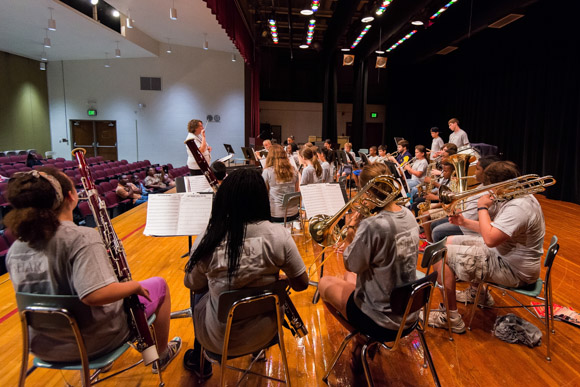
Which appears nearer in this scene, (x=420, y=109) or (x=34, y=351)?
(x=34, y=351)

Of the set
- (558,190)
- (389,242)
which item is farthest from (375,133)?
(389,242)

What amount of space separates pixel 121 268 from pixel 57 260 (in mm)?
396

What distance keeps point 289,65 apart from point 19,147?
10.8 m

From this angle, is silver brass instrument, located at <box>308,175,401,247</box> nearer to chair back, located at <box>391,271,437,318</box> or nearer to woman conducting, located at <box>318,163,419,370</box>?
woman conducting, located at <box>318,163,419,370</box>

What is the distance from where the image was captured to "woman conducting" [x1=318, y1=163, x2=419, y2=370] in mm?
1695

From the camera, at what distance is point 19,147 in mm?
12242

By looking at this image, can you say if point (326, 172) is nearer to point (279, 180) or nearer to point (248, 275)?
point (279, 180)

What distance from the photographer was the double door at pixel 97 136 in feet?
43.0

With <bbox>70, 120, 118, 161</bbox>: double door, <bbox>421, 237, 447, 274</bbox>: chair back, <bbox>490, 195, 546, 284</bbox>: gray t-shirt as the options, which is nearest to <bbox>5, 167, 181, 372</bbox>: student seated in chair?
<bbox>421, 237, 447, 274</bbox>: chair back

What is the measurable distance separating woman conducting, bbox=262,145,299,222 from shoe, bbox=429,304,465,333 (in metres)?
1.89

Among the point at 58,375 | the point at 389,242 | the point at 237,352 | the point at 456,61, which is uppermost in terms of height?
the point at 456,61

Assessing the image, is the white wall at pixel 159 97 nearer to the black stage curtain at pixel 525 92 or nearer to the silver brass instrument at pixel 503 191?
the black stage curtain at pixel 525 92

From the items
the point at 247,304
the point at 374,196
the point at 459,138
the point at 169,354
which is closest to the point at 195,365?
the point at 169,354

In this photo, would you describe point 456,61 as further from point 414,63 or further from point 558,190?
point 558,190
